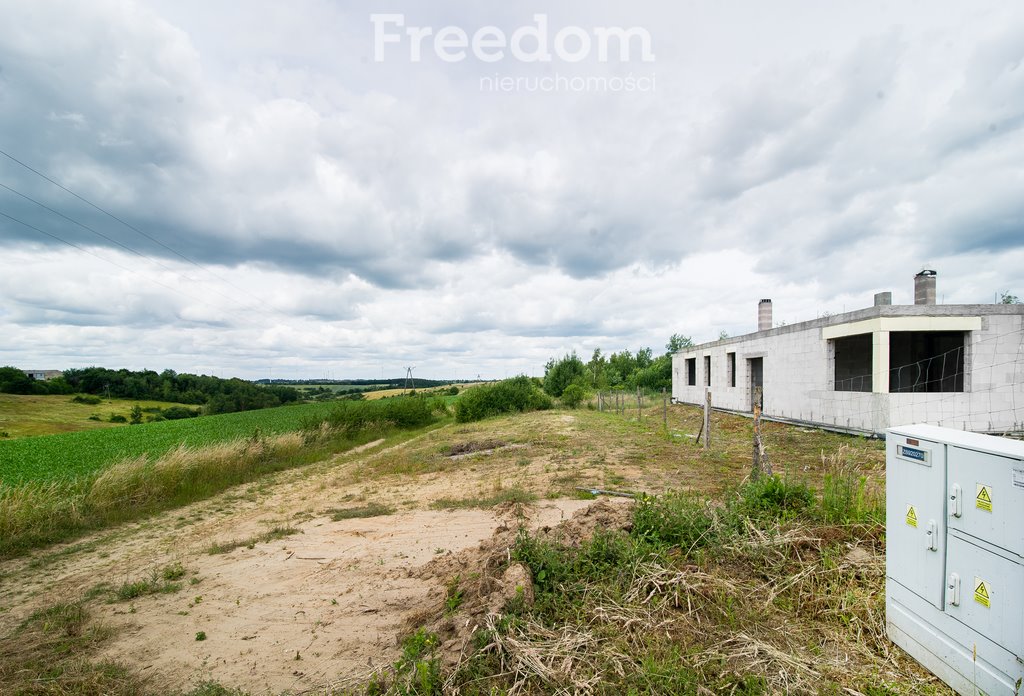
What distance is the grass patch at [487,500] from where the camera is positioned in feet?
24.8

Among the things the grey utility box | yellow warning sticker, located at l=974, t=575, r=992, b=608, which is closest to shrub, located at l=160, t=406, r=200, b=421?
the grey utility box

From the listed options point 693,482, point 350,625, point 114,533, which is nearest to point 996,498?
point 350,625

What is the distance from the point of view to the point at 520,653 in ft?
9.75

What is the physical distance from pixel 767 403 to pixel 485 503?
13.1 meters

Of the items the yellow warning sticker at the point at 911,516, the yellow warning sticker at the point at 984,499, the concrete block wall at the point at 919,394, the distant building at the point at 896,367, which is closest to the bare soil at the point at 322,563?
the concrete block wall at the point at 919,394

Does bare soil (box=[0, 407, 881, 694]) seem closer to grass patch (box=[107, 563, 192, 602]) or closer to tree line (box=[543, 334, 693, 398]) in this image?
grass patch (box=[107, 563, 192, 602])

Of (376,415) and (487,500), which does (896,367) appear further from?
(376,415)

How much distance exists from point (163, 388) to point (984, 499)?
55.4 meters

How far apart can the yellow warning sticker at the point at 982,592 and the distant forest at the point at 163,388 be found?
149ft

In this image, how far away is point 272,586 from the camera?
5207 millimetres

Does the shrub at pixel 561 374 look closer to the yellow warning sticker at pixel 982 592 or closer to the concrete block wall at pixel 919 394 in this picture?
the concrete block wall at pixel 919 394

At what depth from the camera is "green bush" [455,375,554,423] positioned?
84.8ft

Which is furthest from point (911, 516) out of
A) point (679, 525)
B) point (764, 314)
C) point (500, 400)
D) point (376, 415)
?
point (500, 400)

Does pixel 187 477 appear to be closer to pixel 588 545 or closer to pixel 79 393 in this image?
pixel 588 545
